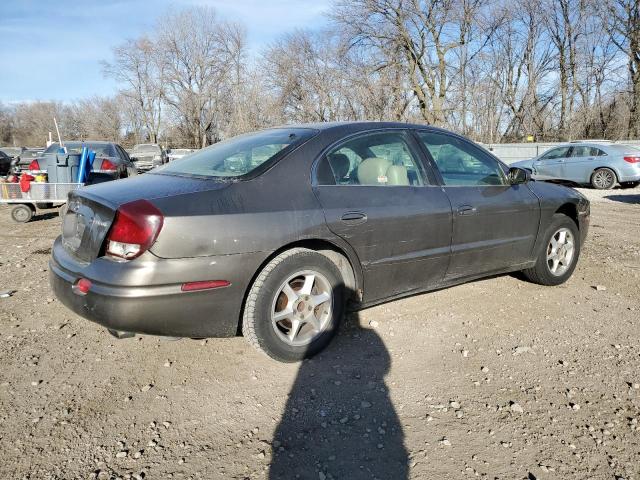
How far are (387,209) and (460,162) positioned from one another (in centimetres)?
110

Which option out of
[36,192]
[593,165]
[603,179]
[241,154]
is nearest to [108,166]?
[36,192]

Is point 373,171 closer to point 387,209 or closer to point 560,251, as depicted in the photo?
point 387,209

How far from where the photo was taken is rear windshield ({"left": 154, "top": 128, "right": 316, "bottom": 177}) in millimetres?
2965

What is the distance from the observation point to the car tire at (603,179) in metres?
13.6

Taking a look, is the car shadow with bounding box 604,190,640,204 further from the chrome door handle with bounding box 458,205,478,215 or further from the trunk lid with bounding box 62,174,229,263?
the trunk lid with bounding box 62,174,229,263

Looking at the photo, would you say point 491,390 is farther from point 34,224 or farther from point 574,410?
point 34,224

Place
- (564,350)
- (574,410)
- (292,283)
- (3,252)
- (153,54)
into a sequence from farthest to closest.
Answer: (153,54)
(3,252)
(564,350)
(292,283)
(574,410)

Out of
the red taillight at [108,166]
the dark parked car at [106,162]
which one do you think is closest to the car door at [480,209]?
the dark parked car at [106,162]

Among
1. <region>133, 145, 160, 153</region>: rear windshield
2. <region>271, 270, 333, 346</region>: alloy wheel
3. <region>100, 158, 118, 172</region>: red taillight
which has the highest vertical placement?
<region>133, 145, 160, 153</region>: rear windshield

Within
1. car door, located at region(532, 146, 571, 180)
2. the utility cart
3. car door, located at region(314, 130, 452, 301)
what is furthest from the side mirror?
car door, located at region(532, 146, 571, 180)

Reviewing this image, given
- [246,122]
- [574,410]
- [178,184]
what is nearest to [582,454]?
[574,410]

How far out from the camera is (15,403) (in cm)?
249

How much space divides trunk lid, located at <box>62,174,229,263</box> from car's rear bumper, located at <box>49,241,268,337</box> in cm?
17

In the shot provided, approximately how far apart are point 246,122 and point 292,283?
1078 inches
